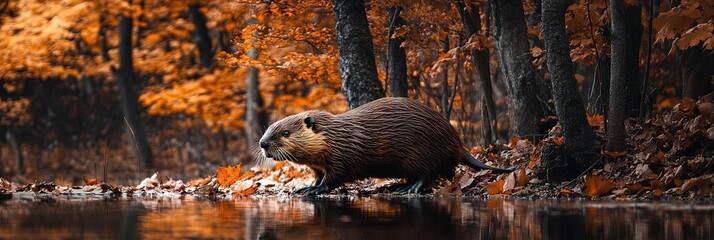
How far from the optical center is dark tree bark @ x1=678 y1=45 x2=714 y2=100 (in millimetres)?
13188

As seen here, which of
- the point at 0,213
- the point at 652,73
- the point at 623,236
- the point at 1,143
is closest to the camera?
the point at 623,236

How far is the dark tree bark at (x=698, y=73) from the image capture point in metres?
13.2

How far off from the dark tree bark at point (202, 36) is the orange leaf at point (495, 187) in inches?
805

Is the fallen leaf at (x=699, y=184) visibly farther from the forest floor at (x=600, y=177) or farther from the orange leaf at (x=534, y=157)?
the orange leaf at (x=534, y=157)

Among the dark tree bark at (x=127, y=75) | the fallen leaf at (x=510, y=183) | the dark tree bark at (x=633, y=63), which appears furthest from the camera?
the dark tree bark at (x=127, y=75)

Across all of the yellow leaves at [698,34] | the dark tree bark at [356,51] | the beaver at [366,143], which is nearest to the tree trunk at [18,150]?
the dark tree bark at [356,51]

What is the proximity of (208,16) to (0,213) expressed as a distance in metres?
22.0

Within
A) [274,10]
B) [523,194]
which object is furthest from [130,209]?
[274,10]

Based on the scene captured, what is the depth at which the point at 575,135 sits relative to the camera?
10.5 meters

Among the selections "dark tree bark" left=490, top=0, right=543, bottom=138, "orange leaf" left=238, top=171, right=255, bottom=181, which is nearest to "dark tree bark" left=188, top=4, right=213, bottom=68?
"orange leaf" left=238, top=171, right=255, bottom=181

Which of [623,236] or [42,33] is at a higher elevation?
[42,33]

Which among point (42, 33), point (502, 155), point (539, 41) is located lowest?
point (502, 155)

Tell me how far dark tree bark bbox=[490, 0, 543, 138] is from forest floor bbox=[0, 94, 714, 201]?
61 centimetres

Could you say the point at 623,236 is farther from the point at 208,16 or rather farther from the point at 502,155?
the point at 208,16
